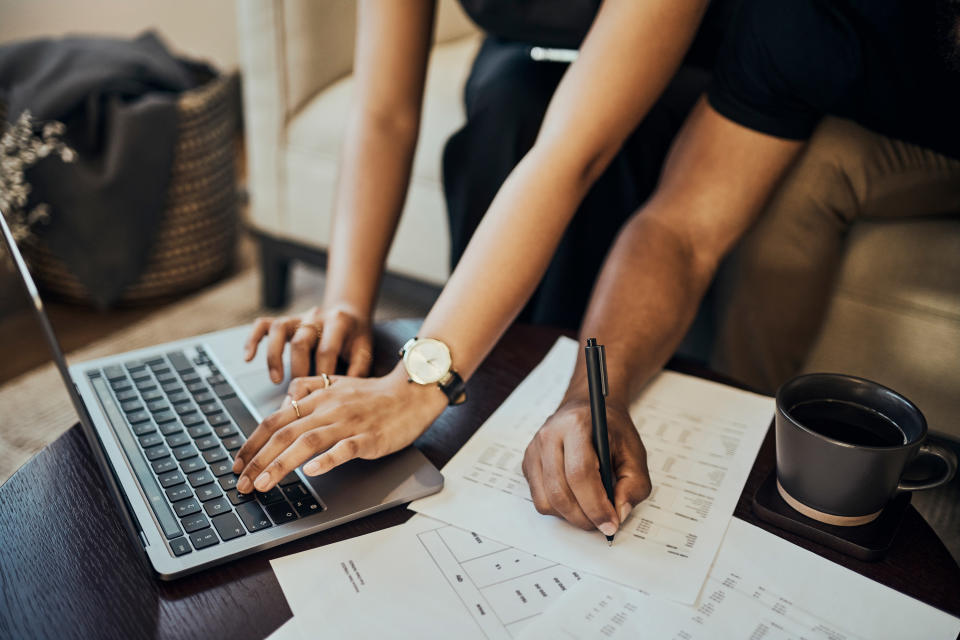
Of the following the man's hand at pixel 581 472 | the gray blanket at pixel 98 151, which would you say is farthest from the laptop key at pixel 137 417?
the gray blanket at pixel 98 151

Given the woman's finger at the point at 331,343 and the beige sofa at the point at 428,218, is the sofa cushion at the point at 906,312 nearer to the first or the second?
the beige sofa at the point at 428,218

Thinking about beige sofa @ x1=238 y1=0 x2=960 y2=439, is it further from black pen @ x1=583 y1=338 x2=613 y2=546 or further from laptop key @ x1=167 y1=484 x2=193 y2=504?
laptop key @ x1=167 y1=484 x2=193 y2=504

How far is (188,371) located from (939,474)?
635 mm

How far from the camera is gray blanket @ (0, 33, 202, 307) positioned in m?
1.51

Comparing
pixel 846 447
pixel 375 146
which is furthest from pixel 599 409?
pixel 375 146

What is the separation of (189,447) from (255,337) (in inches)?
6.1

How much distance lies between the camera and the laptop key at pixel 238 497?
21.6 inches

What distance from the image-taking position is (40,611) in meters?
0.47

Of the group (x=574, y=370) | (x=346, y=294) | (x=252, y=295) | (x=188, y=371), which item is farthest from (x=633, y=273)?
(x=252, y=295)

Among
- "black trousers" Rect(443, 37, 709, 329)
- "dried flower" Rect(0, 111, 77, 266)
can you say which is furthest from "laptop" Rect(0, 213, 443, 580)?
"dried flower" Rect(0, 111, 77, 266)

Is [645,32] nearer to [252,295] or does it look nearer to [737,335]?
[737,335]

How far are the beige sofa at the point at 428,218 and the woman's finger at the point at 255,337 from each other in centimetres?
71

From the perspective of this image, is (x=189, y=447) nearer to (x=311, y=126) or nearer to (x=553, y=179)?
(x=553, y=179)

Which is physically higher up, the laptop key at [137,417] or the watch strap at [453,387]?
the watch strap at [453,387]
